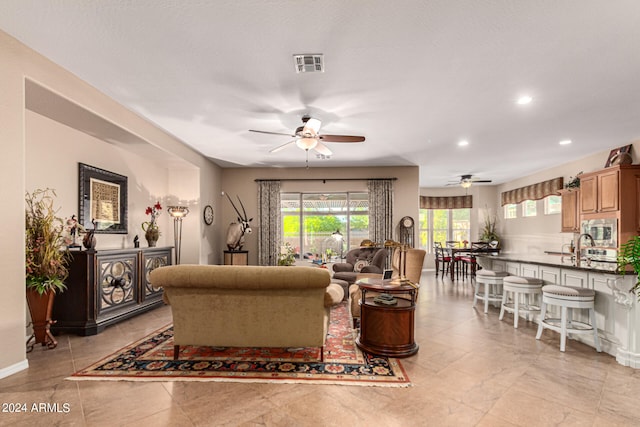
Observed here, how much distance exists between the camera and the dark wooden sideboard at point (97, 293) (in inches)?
151

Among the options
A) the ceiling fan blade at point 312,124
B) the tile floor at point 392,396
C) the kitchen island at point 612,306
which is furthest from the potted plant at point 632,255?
the ceiling fan blade at point 312,124

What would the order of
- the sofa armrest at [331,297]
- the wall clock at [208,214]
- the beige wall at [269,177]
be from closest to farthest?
the sofa armrest at [331,297]
the wall clock at [208,214]
the beige wall at [269,177]

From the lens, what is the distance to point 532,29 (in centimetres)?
254

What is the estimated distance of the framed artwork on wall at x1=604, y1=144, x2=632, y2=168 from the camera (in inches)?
217

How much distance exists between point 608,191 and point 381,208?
414cm

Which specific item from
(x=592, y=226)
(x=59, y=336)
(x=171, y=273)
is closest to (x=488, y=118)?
(x=592, y=226)

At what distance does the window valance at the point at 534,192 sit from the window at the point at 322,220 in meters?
4.25

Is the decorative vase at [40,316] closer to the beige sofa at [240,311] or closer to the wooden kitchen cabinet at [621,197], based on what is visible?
the beige sofa at [240,311]

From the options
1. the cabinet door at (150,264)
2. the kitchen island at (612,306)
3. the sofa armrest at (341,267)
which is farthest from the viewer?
the sofa armrest at (341,267)

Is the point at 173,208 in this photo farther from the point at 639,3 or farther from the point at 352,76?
the point at 639,3

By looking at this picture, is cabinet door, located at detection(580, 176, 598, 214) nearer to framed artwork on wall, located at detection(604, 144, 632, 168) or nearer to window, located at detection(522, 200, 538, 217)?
framed artwork on wall, located at detection(604, 144, 632, 168)

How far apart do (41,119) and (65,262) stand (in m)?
1.67

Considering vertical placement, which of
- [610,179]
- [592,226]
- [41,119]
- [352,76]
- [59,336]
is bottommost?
[59,336]

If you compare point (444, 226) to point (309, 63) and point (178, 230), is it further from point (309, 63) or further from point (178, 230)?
point (309, 63)
